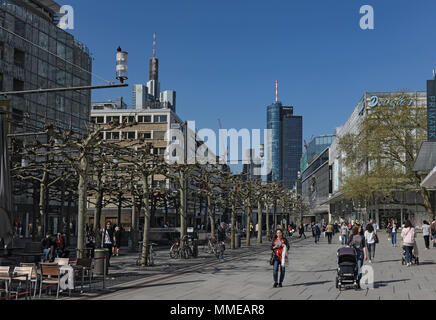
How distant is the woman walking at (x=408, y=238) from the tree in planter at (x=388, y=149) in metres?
29.4

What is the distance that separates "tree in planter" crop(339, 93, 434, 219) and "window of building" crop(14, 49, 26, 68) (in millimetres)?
34493

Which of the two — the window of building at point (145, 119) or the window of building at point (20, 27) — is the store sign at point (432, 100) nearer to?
the window of building at point (20, 27)

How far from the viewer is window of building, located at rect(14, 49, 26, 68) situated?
55312mm

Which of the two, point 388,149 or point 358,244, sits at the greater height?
point 388,149

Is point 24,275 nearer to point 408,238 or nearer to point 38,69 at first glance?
point 408,238

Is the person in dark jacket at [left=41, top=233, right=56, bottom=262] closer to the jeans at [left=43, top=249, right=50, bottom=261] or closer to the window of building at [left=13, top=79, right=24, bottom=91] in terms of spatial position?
the jeans at [left=43, top=249, right=50, bottom=261]

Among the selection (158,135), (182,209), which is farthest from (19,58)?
(158,135)

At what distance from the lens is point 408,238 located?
875 inches

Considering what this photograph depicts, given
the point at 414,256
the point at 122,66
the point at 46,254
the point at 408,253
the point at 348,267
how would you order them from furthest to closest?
1. the point at 414,256
2. the point at 408,253
3. the point at 46,254
4. the point at 348,267
5. the point at 122,66

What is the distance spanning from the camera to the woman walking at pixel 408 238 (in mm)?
21891

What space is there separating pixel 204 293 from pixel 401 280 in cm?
692

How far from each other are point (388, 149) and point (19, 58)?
38.8m
